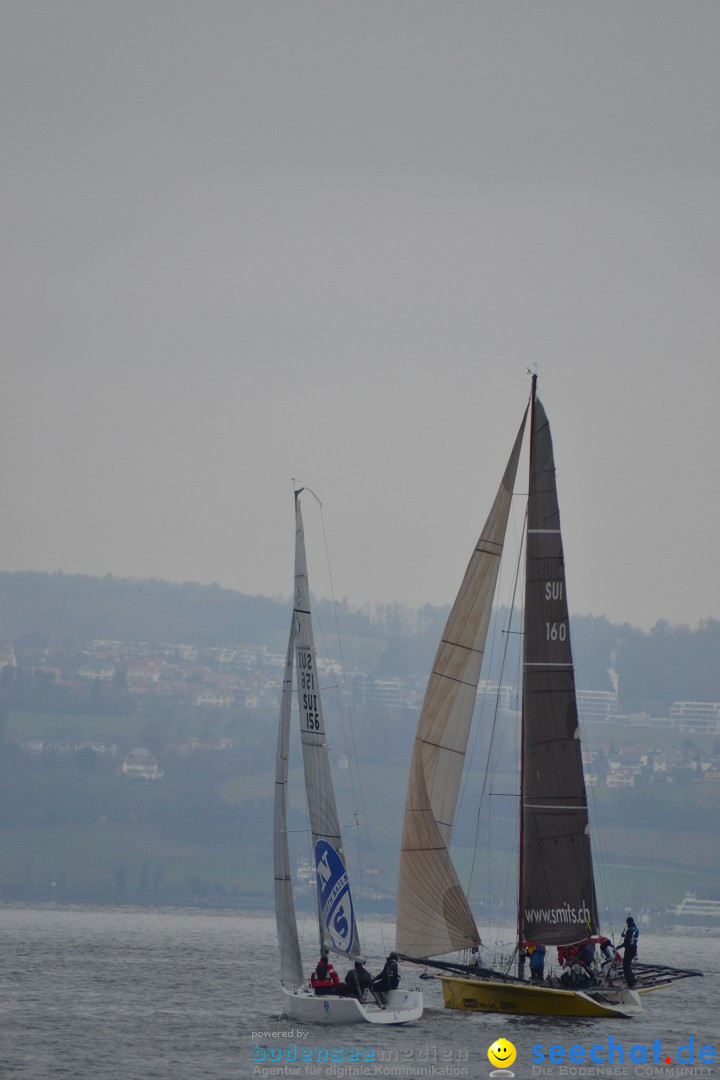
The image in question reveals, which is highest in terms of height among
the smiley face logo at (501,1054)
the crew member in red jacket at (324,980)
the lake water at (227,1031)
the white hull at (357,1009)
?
the crew member in red jacket at (324,980)

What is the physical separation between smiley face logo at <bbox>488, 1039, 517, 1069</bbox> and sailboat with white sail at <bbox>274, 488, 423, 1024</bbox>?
3.34 metres

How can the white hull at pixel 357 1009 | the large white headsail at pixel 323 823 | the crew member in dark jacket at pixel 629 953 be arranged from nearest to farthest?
the white hull at pixel 357 1009 → the large white headsail at pixel 323 823 → the crew member in dark jacket at pixel 629 953

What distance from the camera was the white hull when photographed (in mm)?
41684

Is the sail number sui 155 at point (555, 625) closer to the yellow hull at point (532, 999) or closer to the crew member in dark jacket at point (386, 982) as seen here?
the yellow hull at point (532, 999)

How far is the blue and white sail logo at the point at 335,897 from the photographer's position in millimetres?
43594

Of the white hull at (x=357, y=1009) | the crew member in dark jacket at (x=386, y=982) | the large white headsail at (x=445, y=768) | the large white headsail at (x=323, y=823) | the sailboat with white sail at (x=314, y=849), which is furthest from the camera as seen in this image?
the large white headsail at (x=445, y=768)

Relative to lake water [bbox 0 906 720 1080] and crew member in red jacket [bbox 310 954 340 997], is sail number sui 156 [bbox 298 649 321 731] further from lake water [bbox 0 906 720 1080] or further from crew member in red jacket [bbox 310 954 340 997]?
lake water [bbox 0 906 720 1080]

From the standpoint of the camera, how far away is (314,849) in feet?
144

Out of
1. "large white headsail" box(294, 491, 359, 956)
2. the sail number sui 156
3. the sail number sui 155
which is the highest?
the sail number sui 155

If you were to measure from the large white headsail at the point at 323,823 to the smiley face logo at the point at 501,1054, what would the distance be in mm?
5259

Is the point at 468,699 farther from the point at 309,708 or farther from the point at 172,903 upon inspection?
the point at 172,903

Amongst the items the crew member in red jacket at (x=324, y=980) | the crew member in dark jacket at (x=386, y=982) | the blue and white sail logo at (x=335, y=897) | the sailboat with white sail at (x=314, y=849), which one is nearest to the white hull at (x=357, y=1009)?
the sailboat with white sail at (x=314, y=849)

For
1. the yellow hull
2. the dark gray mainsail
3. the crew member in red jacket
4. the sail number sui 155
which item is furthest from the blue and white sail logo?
the sail number sui 155

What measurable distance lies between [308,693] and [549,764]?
20.3 ft
